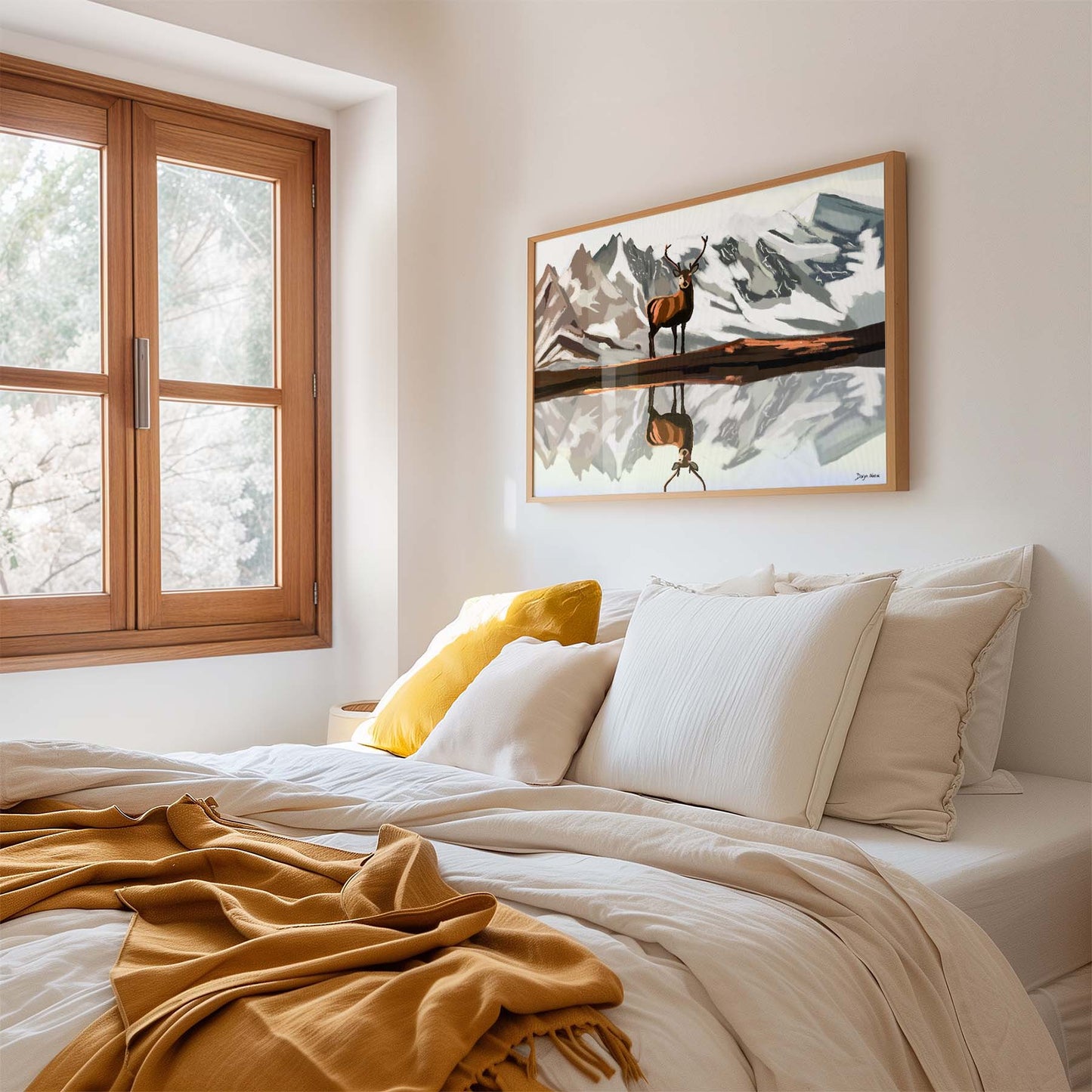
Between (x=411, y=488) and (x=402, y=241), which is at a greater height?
(x=402, y=241)

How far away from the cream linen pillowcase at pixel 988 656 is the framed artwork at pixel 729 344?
276 mm

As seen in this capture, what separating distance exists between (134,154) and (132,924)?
2771 mm

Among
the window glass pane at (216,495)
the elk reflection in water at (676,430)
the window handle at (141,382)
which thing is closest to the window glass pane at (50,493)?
the window handle at (141,382)

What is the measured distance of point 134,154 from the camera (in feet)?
11.3

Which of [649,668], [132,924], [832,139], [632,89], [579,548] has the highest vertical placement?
[632,89]

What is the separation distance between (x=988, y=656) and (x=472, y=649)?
3.69 feet

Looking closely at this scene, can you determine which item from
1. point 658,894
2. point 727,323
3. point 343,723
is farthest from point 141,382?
point 658,894

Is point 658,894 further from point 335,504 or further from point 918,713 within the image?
point 335,504

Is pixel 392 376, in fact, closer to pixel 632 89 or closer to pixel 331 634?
pixel 331 634

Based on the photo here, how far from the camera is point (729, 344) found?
2729mm

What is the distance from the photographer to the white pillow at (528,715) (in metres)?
2.13

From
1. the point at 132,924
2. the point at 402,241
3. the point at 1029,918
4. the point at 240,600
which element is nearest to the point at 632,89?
the point at 402,241

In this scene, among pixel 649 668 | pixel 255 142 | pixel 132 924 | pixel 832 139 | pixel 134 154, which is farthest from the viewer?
pixel 255 142

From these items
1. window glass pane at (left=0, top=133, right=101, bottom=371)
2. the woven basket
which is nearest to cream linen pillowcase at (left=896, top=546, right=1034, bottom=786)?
the woven basket
